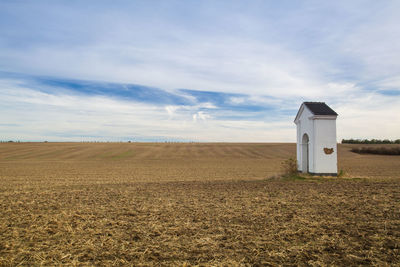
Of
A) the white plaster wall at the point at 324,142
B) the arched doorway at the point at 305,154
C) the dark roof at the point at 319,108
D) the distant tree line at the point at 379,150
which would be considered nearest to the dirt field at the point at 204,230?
the white plaster wall at the point at 324,142

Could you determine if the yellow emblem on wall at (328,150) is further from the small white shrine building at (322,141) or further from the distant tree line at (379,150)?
the distant tree line at (379,150)

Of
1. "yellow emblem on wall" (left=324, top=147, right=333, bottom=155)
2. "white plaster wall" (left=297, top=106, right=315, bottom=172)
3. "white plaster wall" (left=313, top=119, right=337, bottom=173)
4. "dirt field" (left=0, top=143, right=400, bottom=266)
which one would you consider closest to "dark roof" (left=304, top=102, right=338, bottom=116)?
"white plaster wall" (left=297, top=106, right=315, bottom=172)

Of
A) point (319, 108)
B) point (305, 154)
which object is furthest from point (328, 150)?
point (319, 108)

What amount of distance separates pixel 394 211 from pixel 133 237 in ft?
26.6

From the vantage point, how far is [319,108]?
1973 centimetres

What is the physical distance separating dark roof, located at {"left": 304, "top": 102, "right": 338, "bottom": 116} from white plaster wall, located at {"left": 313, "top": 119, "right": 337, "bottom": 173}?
46 cm

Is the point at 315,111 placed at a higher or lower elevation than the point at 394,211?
higher

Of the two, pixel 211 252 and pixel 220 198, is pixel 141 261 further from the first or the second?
pixel 220 198

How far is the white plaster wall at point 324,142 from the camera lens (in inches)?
746

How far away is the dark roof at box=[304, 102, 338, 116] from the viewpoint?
62.4 feet

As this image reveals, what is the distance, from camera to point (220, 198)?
12406 millimetres

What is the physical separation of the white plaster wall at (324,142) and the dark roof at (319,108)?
1.52 feet

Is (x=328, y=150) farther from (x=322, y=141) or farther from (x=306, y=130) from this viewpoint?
(x=306, y=130)

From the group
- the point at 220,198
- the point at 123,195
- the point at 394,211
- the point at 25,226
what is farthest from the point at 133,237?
the point at 394,211
